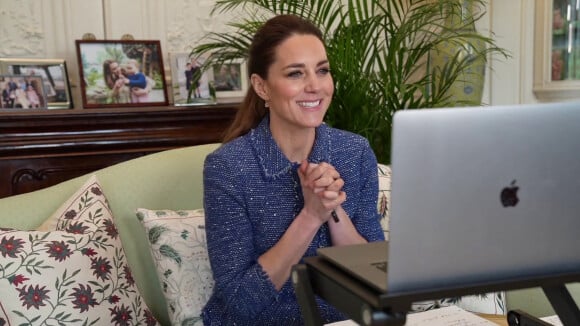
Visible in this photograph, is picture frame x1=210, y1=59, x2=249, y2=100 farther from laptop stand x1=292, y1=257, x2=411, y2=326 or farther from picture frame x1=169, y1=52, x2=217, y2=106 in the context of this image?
laptop stand x1=292, y1=257, x2=411, y2=326

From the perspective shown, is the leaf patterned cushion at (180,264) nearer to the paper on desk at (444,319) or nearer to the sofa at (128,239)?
the sofa at (128,239)

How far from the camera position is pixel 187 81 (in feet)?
9.45

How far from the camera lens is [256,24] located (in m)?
2.38

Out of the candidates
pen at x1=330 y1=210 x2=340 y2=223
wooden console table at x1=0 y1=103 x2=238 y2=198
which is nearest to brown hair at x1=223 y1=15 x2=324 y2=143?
pen at x1=330 y1=210 x2=340 y2=223

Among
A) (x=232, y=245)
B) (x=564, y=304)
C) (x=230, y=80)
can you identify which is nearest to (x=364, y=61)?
(x=230, y=80)

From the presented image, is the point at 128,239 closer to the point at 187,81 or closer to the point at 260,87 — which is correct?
the point at 260,87

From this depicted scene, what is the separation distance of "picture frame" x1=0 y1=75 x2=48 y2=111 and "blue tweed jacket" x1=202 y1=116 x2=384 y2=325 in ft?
4.33

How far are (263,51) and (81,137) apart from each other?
1262 millimetres

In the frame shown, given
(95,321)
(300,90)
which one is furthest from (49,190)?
(300,90)

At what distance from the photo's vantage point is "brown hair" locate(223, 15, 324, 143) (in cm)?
164

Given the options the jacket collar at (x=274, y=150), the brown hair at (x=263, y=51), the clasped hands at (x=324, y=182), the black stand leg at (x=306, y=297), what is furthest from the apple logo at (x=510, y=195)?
the brown hair at (x=263, y=51)

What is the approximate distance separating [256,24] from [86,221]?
0.99m

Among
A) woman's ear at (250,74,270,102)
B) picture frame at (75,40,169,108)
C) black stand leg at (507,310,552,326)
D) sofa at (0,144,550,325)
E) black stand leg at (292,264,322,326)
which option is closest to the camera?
black stand leg at (292,264,322,326)

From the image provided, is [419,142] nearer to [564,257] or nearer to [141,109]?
[564,257]
